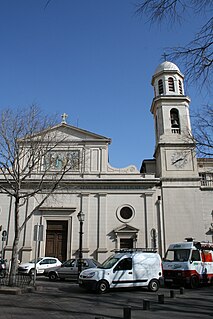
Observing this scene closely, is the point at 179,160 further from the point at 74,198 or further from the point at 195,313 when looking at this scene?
the point at 195,313

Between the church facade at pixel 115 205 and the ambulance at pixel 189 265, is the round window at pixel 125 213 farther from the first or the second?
the ambulance at pixel 189 265

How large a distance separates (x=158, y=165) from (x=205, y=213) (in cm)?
618

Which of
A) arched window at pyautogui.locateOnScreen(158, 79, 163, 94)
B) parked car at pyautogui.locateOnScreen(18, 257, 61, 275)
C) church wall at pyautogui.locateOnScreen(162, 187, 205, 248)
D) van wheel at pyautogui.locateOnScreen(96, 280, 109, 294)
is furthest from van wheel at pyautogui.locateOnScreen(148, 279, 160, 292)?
arched window at pyautogui.locateOnScreen(158, 79, 163, 94)

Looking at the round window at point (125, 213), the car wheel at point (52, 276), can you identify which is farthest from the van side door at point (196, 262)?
the round window at point (125, 213)

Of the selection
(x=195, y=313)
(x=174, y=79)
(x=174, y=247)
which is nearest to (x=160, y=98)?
(x=174, y=79)

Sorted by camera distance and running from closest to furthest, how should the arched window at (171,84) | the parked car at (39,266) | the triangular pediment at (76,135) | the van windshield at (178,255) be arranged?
the van windshield at (178,255) < the parked car at (39,266) < the triangular pediment at (76,135) < the arched window at (171,84)

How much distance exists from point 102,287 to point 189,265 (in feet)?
18.8

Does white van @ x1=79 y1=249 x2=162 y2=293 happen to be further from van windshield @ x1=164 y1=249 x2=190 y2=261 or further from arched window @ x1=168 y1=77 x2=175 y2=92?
arched window @ x1=168 y1=77 x2=175 y2=92

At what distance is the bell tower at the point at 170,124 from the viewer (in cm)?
2620

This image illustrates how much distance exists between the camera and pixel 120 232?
24.4 meters

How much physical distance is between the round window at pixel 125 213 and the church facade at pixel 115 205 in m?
0.09

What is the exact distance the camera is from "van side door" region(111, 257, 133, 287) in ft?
41.6

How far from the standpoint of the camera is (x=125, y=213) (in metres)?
25.4

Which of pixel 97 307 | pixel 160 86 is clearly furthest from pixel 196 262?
pixel 160 86
